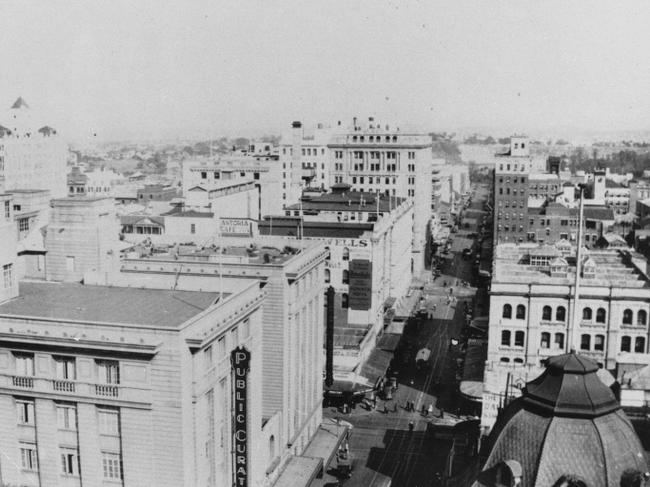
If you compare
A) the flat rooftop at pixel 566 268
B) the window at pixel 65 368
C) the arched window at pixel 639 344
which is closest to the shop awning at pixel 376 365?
the flat rooftop at pixel 566 268

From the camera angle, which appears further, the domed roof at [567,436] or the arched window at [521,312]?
the arched window at [521,312]

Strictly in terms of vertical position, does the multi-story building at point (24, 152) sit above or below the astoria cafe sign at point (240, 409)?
above

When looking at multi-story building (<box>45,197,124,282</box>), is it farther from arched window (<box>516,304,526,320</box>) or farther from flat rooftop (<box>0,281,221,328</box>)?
arched window (<box>516,304,526,320</box>)

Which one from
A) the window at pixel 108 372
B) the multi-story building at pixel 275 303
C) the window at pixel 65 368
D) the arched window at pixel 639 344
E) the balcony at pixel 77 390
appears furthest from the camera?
the arched window at pixel 639 344

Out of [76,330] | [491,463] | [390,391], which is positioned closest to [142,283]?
[76,330]

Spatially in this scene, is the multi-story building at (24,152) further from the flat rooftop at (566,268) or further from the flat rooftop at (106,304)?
the flat rooftop at (106,304)

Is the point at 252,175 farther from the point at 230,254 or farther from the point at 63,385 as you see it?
the point at 63,385

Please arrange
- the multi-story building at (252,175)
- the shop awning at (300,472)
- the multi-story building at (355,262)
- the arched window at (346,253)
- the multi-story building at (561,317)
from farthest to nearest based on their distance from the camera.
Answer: the multi-story building at (252,175), the arched window at (346,253), the multi-story building at (355,262), the multi-story building at (561,317), the shop awning at (300,472)
